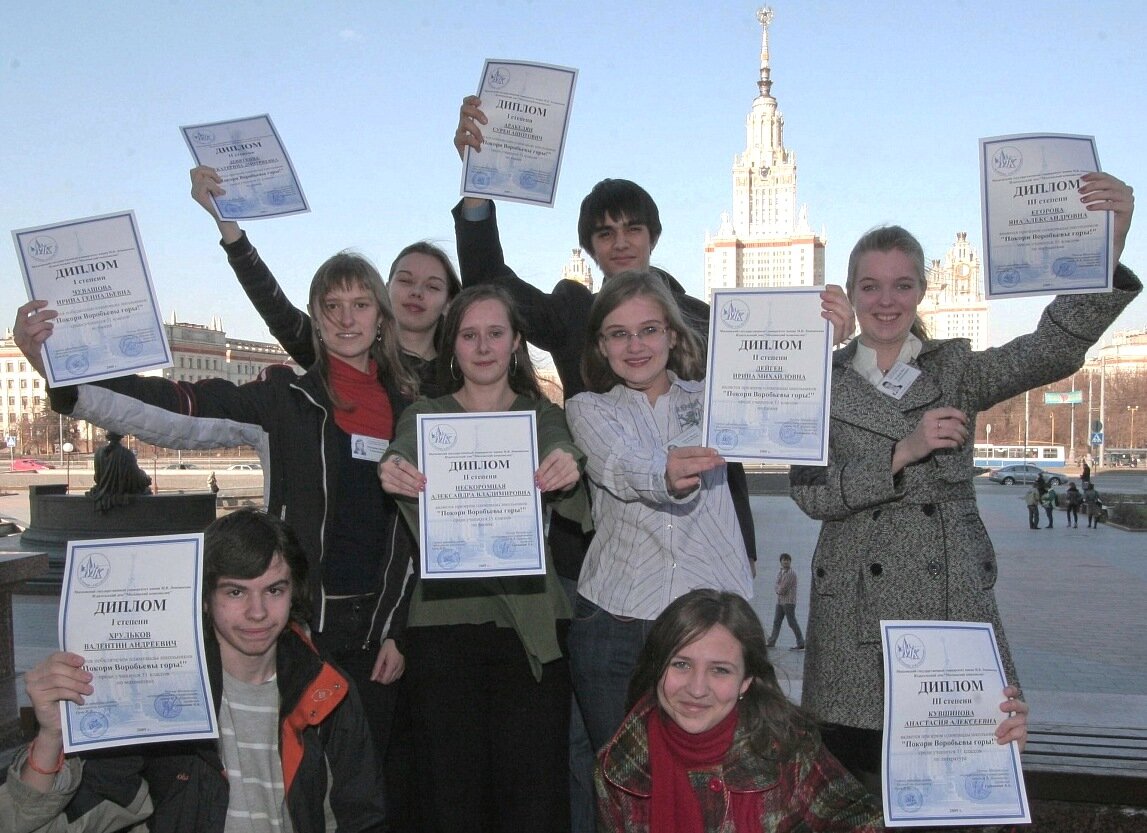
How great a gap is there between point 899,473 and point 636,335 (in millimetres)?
783

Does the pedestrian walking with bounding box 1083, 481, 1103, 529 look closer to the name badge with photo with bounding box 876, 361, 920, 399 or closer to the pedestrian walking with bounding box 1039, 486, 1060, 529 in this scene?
the pedestrian walking with bounding box 1039, 486, 1060, 529

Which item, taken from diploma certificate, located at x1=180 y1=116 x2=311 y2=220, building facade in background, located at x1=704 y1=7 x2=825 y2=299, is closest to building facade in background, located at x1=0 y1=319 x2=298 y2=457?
diploma certificate, located at x1=180 y1=116 x2=311 y2=220

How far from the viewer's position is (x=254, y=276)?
9.93 feet

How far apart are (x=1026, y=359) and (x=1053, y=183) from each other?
0.46m

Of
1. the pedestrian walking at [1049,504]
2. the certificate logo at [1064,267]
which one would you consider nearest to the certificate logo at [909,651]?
the certificate logo at [1064,267]

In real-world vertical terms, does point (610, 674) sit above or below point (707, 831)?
above

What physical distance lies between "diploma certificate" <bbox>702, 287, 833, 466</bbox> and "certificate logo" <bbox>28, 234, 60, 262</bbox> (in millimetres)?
1725

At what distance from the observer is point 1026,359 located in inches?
99.0

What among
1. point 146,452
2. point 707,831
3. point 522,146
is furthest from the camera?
point 146,452

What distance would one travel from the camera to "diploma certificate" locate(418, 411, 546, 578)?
2490mm

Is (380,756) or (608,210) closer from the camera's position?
(380,756)

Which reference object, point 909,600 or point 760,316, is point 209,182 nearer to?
point 760,316

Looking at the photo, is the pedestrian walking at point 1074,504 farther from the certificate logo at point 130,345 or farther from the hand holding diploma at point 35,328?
the hand holding diploma at point 35,328

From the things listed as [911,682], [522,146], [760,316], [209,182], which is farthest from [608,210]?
[911,682]
